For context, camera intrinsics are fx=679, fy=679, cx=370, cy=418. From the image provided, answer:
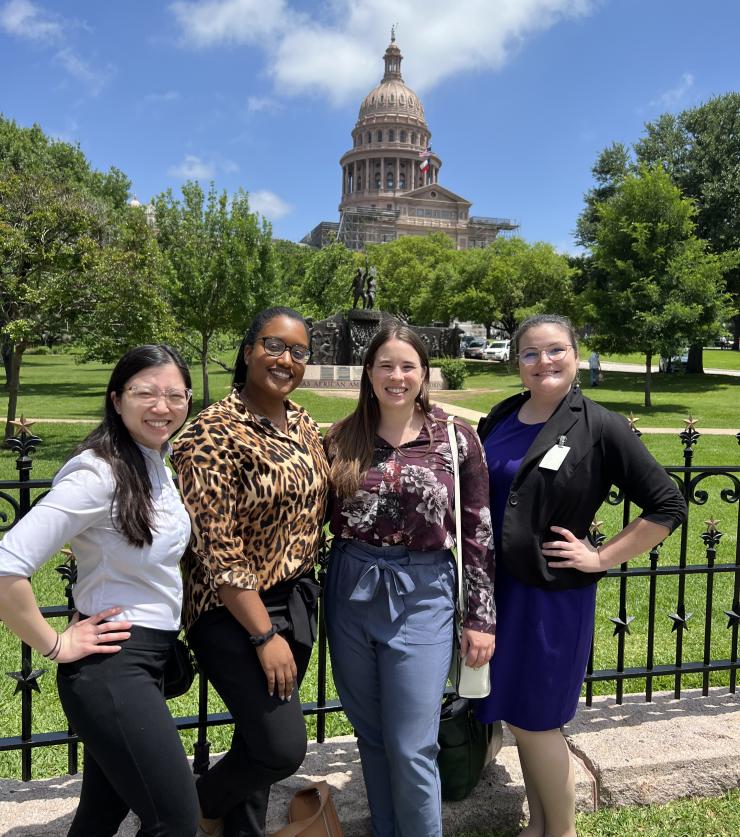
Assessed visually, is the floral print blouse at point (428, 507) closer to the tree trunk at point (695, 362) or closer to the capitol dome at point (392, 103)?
the tree trunk at point (695, 362)

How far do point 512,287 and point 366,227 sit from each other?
5969 centimetres

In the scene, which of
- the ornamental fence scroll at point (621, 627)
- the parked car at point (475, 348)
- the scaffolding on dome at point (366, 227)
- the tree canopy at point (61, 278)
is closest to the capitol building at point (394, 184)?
the scaffolding on dome at point (366, 227)

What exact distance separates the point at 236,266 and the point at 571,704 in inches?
736

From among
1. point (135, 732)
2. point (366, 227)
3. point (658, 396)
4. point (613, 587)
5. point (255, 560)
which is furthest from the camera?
point (366, 227)

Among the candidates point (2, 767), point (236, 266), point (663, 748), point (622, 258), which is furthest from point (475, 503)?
point (622, 258)

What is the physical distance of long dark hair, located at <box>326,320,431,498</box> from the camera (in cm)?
A: 229

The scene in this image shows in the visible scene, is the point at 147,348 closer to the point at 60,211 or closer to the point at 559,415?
the point at 559,415

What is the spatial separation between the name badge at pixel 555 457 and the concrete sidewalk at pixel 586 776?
4.73ft

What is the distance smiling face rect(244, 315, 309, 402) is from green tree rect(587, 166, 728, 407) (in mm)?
20265

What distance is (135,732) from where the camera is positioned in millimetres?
1840

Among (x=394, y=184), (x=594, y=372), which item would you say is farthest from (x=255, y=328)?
(x=394, y=184)

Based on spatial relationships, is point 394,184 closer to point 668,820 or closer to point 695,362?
point 695,362

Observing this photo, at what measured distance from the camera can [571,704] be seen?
2.49 meters

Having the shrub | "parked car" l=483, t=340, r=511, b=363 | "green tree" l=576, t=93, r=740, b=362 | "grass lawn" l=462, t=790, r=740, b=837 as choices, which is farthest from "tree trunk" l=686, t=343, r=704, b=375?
"grass lawn" l=462, t=790, r=740, b=837
